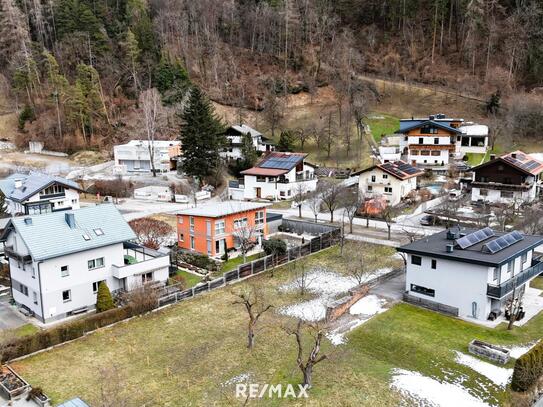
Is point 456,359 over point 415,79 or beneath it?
beneath

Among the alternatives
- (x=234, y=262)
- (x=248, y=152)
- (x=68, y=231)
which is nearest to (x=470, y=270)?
(x=234, y=262)

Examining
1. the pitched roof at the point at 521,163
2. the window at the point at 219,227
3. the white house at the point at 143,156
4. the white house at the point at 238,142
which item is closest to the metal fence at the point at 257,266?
the window at the point at 219,227

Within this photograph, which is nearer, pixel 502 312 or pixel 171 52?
pixel 502 312

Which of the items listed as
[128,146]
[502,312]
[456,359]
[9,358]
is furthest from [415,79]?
[9,358]

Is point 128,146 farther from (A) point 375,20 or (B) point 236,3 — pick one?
(A) point 375,20

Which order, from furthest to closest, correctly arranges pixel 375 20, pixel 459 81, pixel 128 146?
pixel 375 20, pixel 459 81, pixel 128 146

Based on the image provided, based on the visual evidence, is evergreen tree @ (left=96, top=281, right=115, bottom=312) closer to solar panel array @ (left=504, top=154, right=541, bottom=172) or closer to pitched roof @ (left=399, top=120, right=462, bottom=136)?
solar panel array @ (left=504, top=154, right=541, bottom=172)

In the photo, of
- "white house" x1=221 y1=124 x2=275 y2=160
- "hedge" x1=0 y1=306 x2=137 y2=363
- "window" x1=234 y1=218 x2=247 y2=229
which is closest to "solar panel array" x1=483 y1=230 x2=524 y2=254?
"window" x1=234 y1=218 x2=247 y2=229
